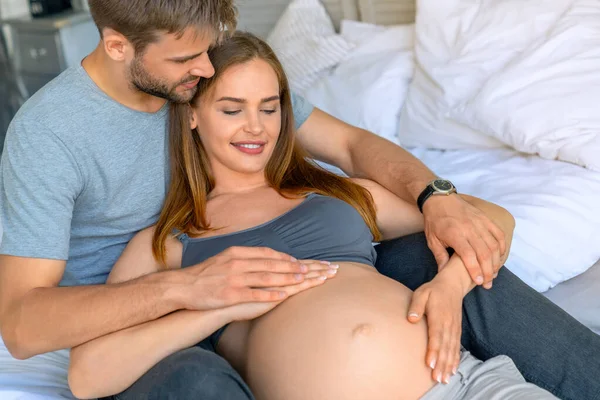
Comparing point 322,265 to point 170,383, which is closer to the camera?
point 170,383

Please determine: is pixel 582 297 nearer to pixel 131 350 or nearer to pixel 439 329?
pixel 439 329

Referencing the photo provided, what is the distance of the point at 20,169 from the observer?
52.0 inches

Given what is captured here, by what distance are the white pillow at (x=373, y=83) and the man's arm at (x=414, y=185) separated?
669 millimetres

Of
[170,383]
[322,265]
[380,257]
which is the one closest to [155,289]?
[170,383]

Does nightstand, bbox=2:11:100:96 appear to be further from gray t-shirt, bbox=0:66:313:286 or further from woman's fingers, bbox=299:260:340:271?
woman's fingers, bbox=299:260:340:271

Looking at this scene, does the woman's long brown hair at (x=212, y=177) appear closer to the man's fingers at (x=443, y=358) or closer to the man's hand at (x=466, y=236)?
the man's hand at (x=466, y=236)

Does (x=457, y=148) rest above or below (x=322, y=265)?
below

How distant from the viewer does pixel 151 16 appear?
1.35 metres

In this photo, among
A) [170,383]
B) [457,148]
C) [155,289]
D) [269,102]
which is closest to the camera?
[170,383]

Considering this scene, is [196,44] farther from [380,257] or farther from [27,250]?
[380,257]

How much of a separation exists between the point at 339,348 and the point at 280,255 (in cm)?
20

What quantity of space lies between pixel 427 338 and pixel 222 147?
612mm

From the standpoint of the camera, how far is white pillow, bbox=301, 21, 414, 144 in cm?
247

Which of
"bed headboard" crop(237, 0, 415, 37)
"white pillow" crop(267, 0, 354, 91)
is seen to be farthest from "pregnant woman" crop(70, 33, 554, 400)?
"bed headboard" crop(237, 0, 415, 37)
